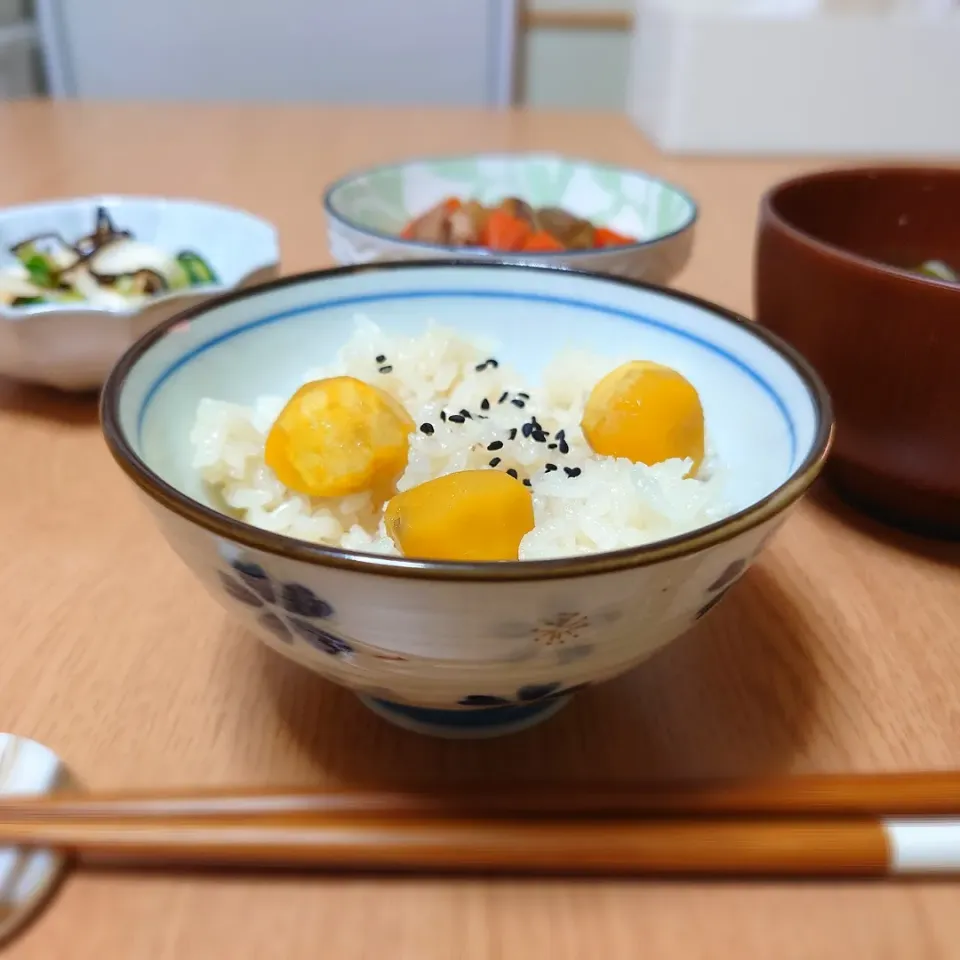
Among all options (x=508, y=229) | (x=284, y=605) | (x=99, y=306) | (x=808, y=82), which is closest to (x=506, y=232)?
(x=508, y=229)

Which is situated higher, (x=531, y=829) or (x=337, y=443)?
(x=337, y=443)

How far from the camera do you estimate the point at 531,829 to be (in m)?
0.45

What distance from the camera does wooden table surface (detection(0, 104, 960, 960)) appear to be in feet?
1.41

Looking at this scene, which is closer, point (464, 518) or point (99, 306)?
point (464, 518)

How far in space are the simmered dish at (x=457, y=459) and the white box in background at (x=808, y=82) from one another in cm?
141

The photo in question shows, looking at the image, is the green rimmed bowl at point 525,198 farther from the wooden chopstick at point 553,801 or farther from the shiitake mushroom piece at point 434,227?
the wooden chopstick at point 553,801

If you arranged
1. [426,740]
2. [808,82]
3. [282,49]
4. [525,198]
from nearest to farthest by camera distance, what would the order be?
[426,740] → [525,198] → [808,82] → [282,49]

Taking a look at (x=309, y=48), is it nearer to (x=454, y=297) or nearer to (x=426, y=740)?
(x=454, y=297)

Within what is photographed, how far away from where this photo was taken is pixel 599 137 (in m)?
2.10

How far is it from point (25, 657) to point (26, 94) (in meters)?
3.79

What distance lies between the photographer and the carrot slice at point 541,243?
946mm

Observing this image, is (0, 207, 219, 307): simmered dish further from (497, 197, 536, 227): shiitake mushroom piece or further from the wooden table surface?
(497, 197, 536, 227): shiitake mushroom piece

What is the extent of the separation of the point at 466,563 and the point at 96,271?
773 millimetres

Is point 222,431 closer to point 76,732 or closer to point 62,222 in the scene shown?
point 76,732
